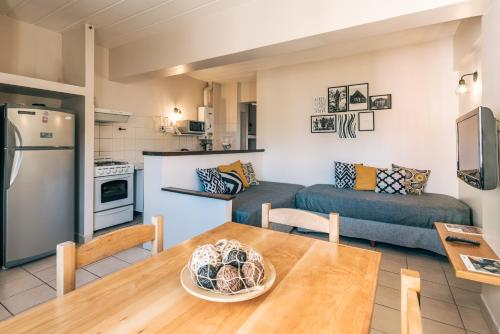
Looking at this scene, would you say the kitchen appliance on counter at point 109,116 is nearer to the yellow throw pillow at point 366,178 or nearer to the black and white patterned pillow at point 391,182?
the yellow throw pillow at point 366,178

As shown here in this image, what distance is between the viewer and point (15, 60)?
9.89 feet

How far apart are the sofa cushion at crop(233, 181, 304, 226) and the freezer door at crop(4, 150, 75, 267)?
6.10 ft

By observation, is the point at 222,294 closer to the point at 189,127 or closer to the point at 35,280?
the point at 35,280

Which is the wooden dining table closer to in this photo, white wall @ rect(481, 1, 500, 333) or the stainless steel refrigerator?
white wall @ rect(481, 1, 500, 333)

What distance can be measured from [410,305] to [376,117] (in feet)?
11.9

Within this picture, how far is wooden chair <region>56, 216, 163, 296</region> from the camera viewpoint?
85 centimetres

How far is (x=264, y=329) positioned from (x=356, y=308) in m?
0.28

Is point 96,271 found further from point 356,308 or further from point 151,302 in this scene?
point 356,308

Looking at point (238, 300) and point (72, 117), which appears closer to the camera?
point (238, 300)

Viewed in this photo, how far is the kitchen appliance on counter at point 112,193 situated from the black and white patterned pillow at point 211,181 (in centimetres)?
127

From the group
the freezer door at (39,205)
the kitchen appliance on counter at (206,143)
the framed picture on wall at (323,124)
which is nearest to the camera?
the freezer door at (39,205)

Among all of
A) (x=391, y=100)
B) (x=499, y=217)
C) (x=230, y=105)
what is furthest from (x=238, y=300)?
(x=230, y=105)

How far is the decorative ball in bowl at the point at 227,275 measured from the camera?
2.49 ft

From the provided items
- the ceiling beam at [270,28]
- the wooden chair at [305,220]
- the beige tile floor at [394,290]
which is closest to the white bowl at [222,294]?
the wooden chair at [305,220]
